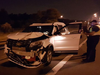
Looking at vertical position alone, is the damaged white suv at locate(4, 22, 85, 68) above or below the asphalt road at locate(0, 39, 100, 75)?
above

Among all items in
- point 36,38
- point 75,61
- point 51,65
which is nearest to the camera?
point 36,38

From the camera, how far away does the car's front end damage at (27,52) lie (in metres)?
4.91

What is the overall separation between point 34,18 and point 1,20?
11.1 meters

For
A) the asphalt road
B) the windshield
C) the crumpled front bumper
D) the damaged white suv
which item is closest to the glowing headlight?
the damaged white suv

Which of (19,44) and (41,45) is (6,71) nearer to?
(19,44)

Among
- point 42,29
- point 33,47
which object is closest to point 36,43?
point 33,47

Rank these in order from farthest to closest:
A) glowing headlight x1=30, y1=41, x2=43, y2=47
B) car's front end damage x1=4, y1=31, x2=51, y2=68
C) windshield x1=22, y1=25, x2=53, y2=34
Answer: windshield x1=22, y1=25, x2=53, y2=34 → glowing headlight x1=30, y1=41, x2=43, y2=47 → car's front end damage x1=4, y1=31, x2=51, y2=68

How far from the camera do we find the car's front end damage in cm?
491

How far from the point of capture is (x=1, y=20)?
4453cm

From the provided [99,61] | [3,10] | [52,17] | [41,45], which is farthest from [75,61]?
[3,10]

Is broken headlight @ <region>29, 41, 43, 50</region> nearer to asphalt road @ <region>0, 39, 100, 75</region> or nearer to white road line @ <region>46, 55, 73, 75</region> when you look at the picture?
asphalt road @ <region>0, 39, 100, 75</region>

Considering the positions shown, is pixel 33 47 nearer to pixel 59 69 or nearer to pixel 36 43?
pixel 36 43

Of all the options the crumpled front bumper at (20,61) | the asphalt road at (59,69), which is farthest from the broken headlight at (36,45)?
the asphalt road at (59,69)

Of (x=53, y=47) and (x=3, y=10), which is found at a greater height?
(x=3, y=10)
